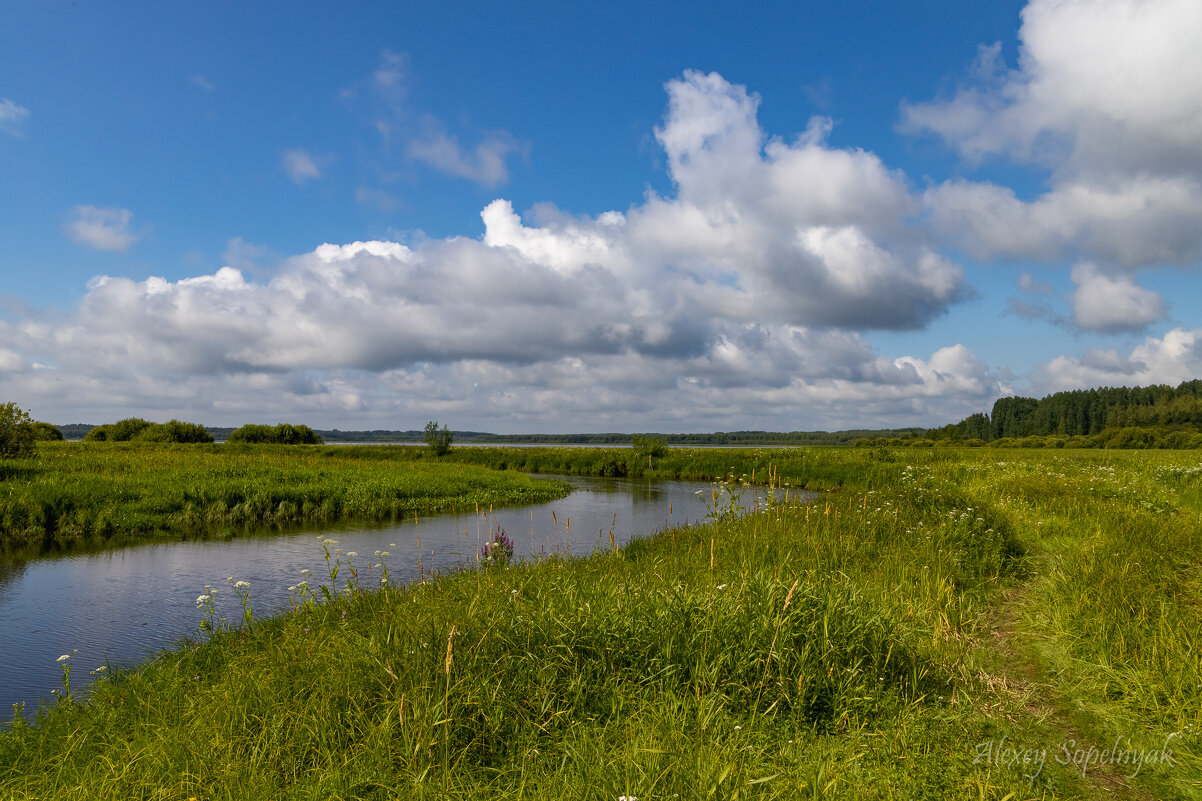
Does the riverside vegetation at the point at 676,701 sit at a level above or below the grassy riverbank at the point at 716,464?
above

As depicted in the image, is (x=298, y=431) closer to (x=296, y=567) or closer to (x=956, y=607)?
(x=296, y=567)

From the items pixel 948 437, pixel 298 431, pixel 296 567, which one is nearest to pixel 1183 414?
pixel 948 437

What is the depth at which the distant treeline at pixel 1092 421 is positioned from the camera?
5719cm

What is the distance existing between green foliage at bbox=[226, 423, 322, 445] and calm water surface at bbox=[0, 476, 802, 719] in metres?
52.9

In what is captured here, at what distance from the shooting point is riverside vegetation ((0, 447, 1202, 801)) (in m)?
3.41

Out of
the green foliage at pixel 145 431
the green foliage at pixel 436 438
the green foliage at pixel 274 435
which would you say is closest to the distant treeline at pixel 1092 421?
the green foliage at pixel 436 438

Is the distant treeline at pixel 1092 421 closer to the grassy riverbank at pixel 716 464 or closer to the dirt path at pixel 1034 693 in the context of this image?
the grassy riverbank at pixel 716 464

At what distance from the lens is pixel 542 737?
3855 millimetres

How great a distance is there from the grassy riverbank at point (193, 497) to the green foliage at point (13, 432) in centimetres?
71

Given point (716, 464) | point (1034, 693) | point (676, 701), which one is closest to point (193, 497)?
point (676, 701)

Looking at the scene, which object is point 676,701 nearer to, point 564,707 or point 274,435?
point 564,707

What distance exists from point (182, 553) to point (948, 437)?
74.6 meters

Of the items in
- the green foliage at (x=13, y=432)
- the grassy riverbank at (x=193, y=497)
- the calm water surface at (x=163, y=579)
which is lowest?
the calm water surface at (x=163, y=579)

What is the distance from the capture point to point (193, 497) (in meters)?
19.7
